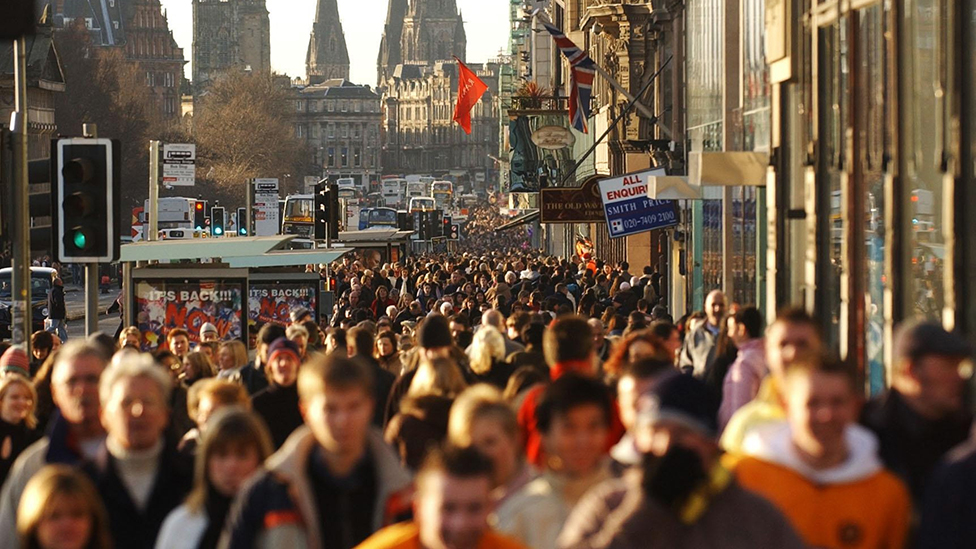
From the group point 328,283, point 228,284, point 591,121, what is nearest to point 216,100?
point 591,121

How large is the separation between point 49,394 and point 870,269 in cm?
623

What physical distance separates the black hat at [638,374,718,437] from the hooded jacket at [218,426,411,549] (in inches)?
33.2

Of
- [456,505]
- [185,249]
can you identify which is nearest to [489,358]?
[456,505]

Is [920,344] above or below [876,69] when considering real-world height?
below

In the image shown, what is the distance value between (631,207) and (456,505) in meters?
21.7

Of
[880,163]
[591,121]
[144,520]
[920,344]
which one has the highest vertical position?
[591,121]

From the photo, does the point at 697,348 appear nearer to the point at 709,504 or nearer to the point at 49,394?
the point at 49,394

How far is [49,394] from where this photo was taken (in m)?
10.5

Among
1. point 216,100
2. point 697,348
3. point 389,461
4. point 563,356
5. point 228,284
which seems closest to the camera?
point 389,461

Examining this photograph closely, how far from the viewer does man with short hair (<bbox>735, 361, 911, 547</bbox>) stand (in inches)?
233

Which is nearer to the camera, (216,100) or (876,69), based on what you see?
(876,69)

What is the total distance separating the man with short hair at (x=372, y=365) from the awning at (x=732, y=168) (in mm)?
6668

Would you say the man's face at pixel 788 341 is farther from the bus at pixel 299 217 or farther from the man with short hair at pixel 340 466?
the bus at pixel 299 217

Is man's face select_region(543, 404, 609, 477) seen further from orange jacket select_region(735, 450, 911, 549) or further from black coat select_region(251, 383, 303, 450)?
black coat select_region(251, 383, 303, 450)
